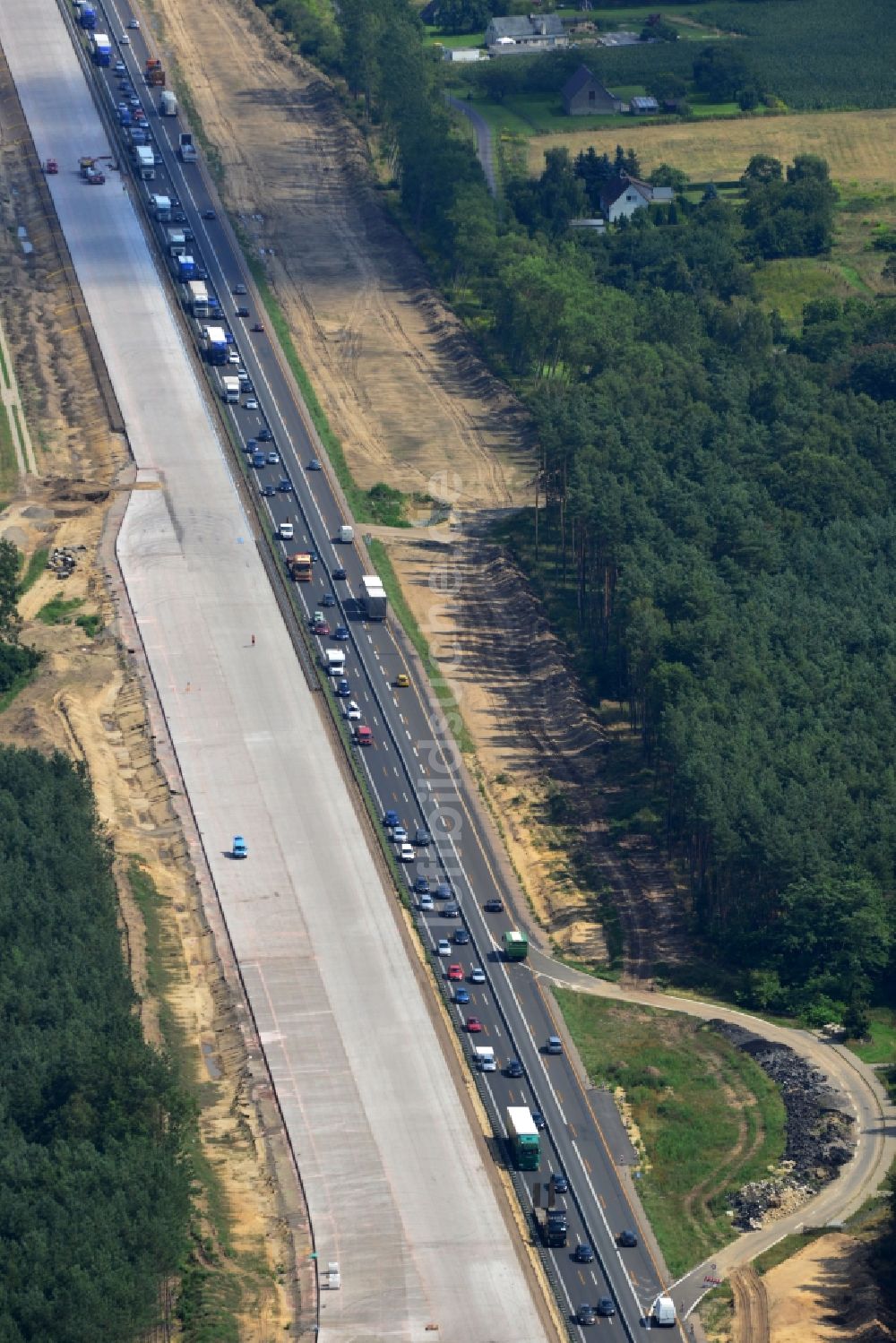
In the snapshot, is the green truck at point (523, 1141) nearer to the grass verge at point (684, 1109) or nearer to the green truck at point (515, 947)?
the grass verge at point (684, 1109)

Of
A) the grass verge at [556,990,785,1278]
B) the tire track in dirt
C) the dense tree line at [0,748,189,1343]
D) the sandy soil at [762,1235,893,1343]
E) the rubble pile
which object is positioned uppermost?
the dense tree line at [0,748,189,1343]

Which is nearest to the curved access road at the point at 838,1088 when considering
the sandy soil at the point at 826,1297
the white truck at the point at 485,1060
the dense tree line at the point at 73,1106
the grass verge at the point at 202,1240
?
the sandy soil at the point at 826,1297

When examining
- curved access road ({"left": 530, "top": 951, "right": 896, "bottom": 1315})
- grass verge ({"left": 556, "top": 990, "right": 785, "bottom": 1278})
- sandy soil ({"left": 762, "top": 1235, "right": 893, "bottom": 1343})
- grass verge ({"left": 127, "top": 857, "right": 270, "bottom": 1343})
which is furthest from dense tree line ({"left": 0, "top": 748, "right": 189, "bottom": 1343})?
sandy soil ({"left": 762, "top": 1235, "right": 893, "bottom": 1343})

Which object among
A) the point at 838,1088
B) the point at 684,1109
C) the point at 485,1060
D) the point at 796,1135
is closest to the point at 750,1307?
the point at 796,1135

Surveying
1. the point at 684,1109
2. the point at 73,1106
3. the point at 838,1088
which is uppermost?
the point at 73,1106

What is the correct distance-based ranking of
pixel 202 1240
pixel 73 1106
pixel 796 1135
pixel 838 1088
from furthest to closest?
pixel 838 1088 < pixel 796 1135 < pixel 73 1106 < pixel 202 1240

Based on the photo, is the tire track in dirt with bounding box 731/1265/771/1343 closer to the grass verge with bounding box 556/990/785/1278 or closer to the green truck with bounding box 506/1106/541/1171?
the grass verge with bounding box 556/990/785/1278

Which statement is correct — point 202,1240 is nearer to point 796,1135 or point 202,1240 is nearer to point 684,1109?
Result: point 684,1109
